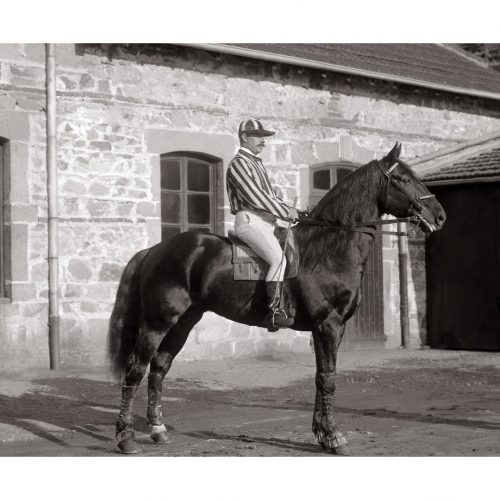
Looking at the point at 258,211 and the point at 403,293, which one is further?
the point at 403,293

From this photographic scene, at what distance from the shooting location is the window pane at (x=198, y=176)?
12.8m

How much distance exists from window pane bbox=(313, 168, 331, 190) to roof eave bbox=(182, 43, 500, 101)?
4.95ft

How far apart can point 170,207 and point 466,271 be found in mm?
4870

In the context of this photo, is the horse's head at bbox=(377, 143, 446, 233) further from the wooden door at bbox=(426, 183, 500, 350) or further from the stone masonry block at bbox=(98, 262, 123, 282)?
the wooden door at bbox=(426, 183, 500, 350)

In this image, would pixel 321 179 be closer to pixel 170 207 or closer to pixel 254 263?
pixel 170 207

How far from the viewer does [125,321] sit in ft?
24.1

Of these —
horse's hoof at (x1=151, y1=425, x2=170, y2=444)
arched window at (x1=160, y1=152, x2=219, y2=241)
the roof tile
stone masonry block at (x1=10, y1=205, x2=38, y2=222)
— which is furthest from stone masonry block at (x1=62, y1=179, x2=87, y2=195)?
horse's hoof at (x1=151, y1=425, x2=170, y2=444)

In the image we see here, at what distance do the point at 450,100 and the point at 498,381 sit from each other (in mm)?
6366

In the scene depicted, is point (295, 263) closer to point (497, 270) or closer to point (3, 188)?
point (3, 188)

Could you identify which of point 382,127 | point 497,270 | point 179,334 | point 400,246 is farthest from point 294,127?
point 179,334

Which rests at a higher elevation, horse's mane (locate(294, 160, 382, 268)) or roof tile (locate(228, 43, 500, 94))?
roof tile (locate(228, 43, 500, 94))

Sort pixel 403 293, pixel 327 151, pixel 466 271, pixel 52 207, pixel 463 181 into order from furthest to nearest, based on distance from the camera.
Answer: pixel 403 293, pixel 466 271, pixel 327 151, pixel 463 181, pixel 52 207

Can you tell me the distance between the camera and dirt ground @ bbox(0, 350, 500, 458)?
267 inches

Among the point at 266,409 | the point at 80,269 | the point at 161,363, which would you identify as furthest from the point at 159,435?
the point at 80,269
